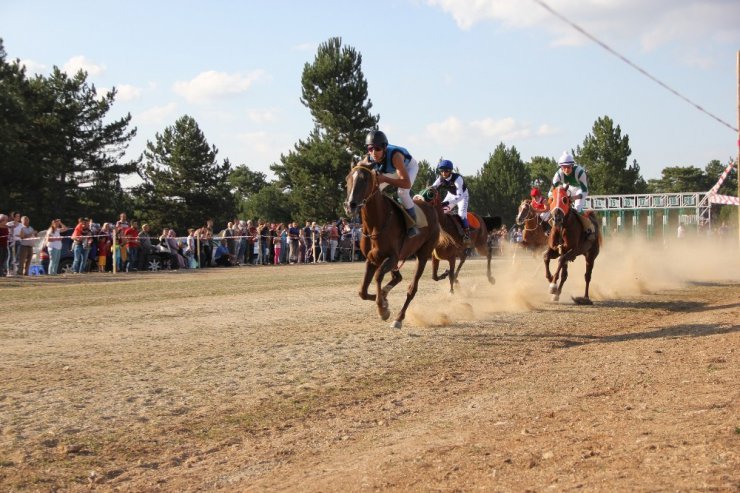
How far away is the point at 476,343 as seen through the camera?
11.4 m

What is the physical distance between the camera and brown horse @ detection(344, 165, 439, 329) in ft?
39.0

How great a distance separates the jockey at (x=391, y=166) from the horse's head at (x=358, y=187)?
1.67 ft

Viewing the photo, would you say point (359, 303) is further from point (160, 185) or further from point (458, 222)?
point (160, 185)

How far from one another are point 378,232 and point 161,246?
23.2m

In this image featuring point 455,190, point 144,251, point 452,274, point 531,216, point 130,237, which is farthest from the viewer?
point 144,251

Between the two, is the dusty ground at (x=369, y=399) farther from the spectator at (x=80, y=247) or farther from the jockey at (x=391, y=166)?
the spectator at (x=80, y=247)

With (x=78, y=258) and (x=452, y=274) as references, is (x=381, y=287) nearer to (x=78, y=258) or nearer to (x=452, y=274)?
(x=452, y=274)

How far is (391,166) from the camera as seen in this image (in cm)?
1310

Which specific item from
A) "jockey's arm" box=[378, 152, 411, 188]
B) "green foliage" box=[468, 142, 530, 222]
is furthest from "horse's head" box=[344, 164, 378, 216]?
"green foliage" box=[468, 142, 530, 222]

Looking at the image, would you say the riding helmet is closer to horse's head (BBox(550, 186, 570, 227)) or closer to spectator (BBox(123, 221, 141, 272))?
horse's head (BBox(550, 186, 570, 227))

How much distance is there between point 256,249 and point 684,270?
2022 centimetres

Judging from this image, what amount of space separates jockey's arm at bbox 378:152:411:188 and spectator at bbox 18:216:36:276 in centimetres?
1928

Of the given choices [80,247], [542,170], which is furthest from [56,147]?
[542,170]

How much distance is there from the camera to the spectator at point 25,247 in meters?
27.7
